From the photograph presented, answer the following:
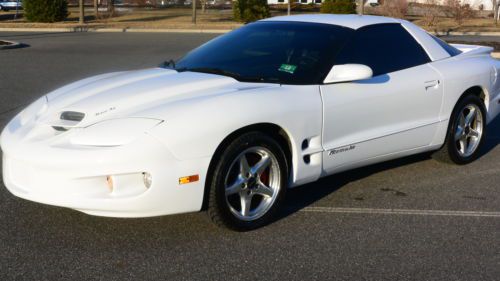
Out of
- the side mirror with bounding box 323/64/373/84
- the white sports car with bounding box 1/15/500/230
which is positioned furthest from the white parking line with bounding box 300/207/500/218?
the side mirror with bounding box 323/64/373/84

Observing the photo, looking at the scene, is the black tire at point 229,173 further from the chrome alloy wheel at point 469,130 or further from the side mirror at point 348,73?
the chrome alloy wheel at point 469,130

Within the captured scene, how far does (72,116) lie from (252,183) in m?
1.32

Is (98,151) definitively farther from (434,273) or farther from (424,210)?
(424,210)

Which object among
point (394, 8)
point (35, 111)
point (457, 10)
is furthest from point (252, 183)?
point (394, 8)

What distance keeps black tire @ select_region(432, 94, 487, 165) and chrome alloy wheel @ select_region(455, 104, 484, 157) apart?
0.03 meters

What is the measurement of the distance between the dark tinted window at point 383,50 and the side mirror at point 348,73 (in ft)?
0.72

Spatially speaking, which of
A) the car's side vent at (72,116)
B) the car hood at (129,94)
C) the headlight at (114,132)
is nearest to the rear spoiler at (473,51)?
the car hood at (129,94)

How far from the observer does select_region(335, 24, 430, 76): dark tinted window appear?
17.3 ft

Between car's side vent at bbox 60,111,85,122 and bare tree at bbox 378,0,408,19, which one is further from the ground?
bare tree at bbox 378,0,408,19

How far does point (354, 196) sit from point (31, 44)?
61.2 feet

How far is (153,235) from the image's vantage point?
14.4 feet

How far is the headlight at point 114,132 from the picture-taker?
3973 mm

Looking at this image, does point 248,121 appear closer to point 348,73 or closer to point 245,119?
point 245,119

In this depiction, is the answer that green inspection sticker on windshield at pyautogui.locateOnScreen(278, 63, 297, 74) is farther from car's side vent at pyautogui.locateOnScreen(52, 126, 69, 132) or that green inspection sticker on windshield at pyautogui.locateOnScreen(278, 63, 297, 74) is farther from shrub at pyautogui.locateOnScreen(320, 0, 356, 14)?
shrub at pyautogui.locateOnScreen(320, 0, 356, 14)
